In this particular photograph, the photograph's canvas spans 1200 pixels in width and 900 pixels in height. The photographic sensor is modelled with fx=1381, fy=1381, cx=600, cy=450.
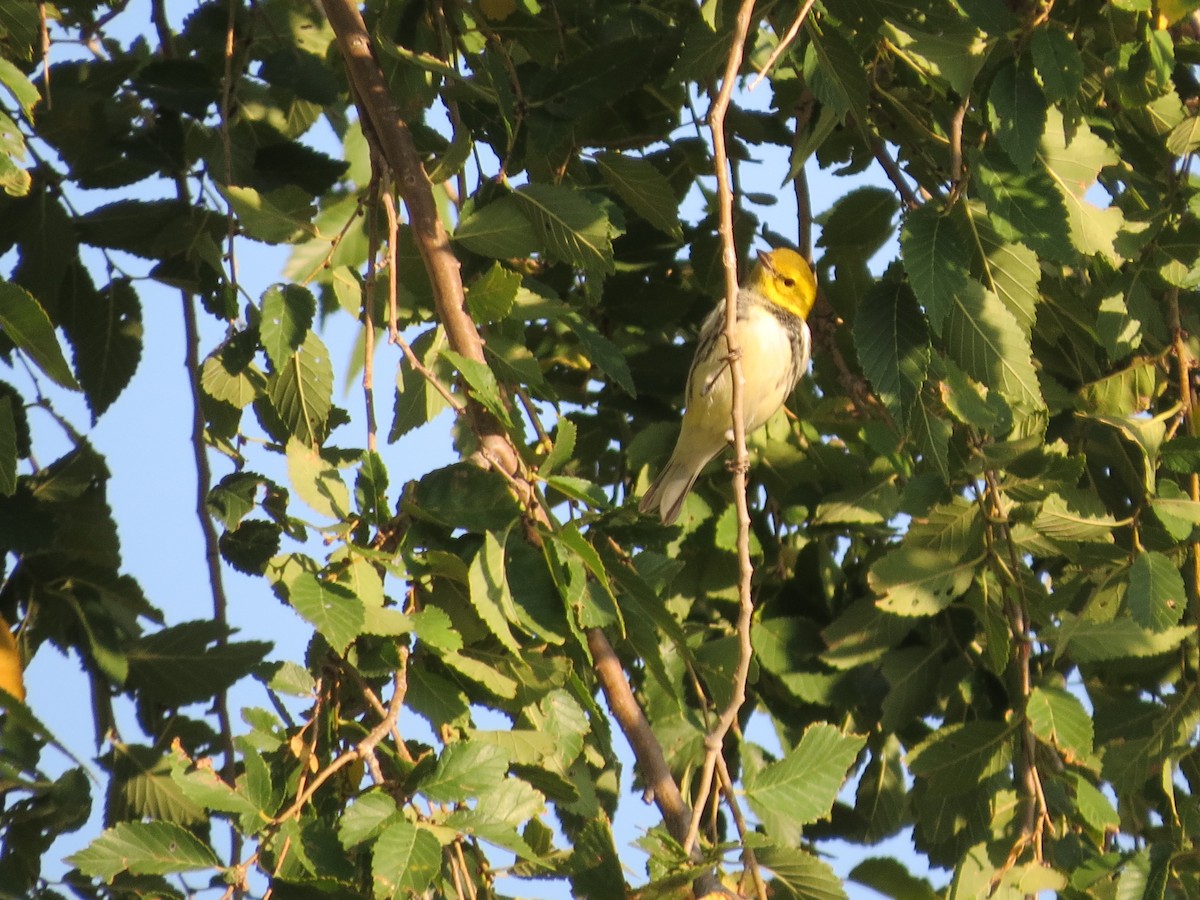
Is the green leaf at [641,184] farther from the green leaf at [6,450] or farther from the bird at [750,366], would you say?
the green leaf at [6,450]

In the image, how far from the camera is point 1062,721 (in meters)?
2.36

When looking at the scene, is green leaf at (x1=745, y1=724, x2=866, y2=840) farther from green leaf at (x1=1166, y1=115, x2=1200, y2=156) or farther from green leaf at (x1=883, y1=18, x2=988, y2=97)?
green leaf at (x1=1166, y1=115, x2=1200, y2=156)

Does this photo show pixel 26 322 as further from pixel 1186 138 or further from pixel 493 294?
pixel 1186 138

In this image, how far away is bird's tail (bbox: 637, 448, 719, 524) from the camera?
9.99ft

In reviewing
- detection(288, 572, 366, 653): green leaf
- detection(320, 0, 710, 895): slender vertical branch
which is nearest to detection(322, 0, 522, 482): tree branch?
detection(320, 0, 710, 895): slender vertical branch

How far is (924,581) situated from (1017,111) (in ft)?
2.88

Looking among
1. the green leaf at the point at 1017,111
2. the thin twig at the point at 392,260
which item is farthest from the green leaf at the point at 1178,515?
the thin twig at the point at 392,260

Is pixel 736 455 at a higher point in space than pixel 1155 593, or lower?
higher

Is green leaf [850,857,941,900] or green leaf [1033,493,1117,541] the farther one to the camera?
green leaf [1033,493,1117,541]

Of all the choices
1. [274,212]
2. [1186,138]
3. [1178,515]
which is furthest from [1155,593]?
[274,212]

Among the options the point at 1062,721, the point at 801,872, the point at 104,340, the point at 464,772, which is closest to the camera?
the point at 464,772

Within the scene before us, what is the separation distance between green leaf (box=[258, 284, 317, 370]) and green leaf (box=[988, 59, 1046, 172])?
3.72ft

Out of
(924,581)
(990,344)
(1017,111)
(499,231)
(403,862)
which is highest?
(499,231)

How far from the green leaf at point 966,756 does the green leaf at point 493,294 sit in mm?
1123
